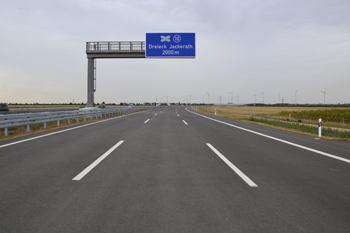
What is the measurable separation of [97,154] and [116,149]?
0.79 meters

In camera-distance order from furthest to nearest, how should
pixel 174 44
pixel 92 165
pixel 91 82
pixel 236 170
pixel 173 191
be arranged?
pixel 91 82, pixel 174 44, pixel 92 165, pixel 236 170, pixel 173 191

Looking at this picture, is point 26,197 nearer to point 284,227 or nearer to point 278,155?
point 284,227

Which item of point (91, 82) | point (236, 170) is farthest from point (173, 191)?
point (91, 82)

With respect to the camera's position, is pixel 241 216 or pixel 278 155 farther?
pixel 278 155

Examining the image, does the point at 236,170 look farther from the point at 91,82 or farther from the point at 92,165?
the point at 91,82

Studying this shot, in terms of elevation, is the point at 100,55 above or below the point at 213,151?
above

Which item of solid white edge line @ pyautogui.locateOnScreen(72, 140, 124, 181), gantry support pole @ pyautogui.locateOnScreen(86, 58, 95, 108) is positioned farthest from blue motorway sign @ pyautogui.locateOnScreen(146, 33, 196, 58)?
solid white edge line @ pyautogui.locateOnScreen(72, 140, 124, 181)

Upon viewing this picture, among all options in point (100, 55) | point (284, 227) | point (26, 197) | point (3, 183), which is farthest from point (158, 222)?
point (100, 55)

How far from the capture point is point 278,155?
6.62 metres

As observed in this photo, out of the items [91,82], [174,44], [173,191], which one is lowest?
[173,191]

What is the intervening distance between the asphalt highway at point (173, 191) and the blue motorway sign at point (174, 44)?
15.7 metres

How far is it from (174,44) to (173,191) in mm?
18801

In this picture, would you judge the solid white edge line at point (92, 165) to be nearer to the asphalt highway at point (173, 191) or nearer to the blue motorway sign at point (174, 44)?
the asphalt highway at point (173, 191)

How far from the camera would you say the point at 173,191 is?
153 inches
